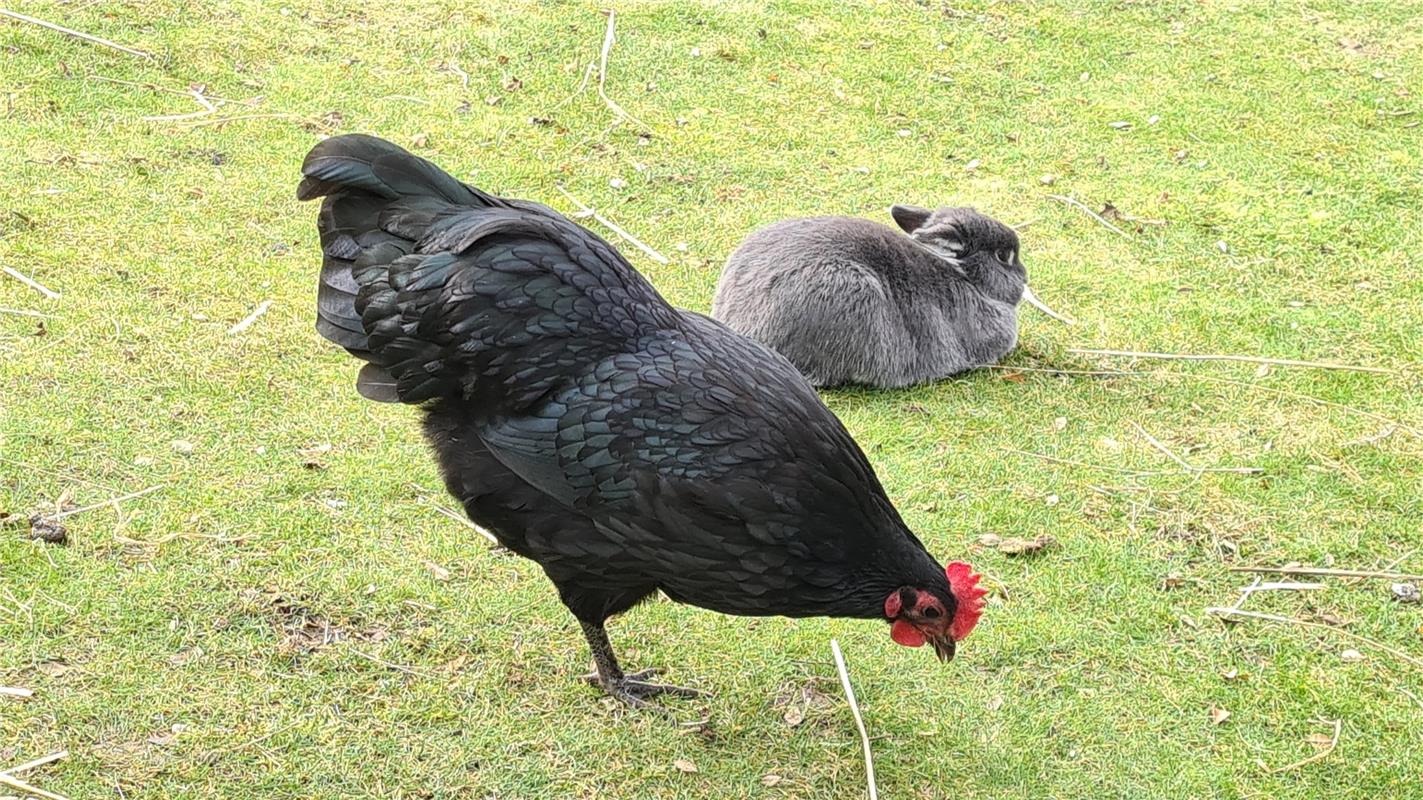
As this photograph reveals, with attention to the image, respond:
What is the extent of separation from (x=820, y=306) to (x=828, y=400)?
16.6 inches

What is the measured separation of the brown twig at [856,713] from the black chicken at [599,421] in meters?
0.45

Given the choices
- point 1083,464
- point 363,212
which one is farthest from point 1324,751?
point 363,212

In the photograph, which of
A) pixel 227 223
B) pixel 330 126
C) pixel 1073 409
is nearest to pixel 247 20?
pixel 330 126

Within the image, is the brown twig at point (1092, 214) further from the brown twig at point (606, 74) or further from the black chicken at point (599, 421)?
the black chicken at point (599, 421)

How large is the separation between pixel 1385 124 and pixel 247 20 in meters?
7.13

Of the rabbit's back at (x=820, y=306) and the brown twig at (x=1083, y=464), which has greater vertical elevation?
the rabbit's back at (x=820, y=306)

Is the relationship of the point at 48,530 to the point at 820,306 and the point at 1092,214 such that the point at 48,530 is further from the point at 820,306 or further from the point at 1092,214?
the point at 1092,214

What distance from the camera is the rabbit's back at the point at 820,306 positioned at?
5621mm

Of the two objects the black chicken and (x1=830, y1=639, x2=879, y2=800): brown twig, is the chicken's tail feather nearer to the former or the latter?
the black chicken

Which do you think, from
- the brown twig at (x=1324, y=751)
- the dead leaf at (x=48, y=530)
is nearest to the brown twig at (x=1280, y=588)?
the brown twig at (x=1324, y=751)

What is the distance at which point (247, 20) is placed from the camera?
8109mm

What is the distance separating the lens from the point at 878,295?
581 centimetres

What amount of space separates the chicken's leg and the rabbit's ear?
122 inches

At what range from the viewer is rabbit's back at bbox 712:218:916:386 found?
5.62m
